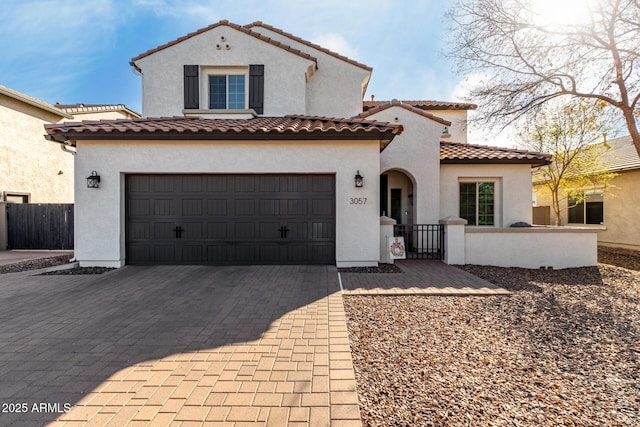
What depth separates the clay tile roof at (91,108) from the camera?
61.7 ft

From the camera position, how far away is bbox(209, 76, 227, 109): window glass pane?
38.7 feet

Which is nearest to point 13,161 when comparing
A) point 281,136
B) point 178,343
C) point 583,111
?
point 281,136

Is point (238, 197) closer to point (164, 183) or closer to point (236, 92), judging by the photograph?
point (164, 183)

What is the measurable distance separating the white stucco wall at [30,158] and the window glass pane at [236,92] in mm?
12359

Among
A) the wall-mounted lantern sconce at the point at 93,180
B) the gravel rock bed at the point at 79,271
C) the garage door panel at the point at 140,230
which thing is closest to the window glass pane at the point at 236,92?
the wall-mounted lantern sconce at the point at 93,180

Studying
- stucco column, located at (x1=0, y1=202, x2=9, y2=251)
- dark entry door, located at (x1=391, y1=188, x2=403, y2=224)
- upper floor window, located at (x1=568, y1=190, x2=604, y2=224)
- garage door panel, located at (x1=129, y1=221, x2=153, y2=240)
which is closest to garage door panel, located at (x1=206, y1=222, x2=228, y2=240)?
garage door panel, located at (x1=129, y1=221, x2=153, y2=240)

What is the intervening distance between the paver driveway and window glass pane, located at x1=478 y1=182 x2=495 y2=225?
8472 millimetres

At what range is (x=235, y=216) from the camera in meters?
8.61

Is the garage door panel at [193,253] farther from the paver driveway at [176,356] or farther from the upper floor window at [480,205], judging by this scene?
the upper floor window at [480,205]

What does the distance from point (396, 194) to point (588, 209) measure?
1170cm

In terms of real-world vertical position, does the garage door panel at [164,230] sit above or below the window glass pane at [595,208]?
below

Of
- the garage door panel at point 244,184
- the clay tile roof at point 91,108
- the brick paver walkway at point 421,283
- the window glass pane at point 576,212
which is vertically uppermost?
the clay tile roof at point 91,108

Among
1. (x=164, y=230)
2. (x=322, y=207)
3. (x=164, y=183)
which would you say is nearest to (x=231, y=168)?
(x=164, y=183)

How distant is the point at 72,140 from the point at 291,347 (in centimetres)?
916
